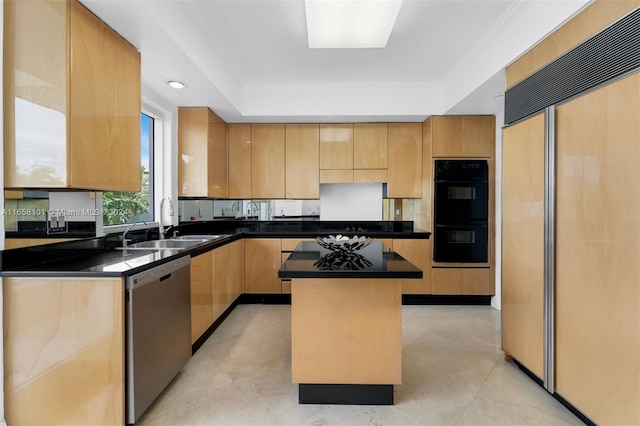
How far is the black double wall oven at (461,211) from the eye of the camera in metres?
4.00

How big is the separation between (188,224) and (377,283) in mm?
2673

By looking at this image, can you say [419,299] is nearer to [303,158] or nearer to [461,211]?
[461,211]

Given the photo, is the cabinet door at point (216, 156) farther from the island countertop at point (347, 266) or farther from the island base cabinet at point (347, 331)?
the island base cabinet at point (347, 331)

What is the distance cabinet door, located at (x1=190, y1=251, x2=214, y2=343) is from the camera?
2703 mm

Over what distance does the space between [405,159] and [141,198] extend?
10.5 ft

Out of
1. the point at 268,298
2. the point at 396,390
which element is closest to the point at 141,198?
the point at 268,298

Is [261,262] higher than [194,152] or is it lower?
lower

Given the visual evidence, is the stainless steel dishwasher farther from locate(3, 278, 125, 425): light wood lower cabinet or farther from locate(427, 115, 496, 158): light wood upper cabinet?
locate(427, 115, 496, 158): light wood upper cabinet

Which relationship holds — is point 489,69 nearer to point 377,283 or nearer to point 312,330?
point 377,283

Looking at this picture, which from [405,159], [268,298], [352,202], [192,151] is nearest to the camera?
[192,151]

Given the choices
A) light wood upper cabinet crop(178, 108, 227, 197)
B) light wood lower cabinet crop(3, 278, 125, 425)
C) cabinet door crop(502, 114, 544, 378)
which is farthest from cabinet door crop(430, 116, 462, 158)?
light wood lower cabinet crop(3, 278, 125, 425)

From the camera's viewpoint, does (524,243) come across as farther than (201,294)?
No

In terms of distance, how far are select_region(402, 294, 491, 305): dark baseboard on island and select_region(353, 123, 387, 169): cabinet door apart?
5.76 feet

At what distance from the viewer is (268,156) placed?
174 inches
